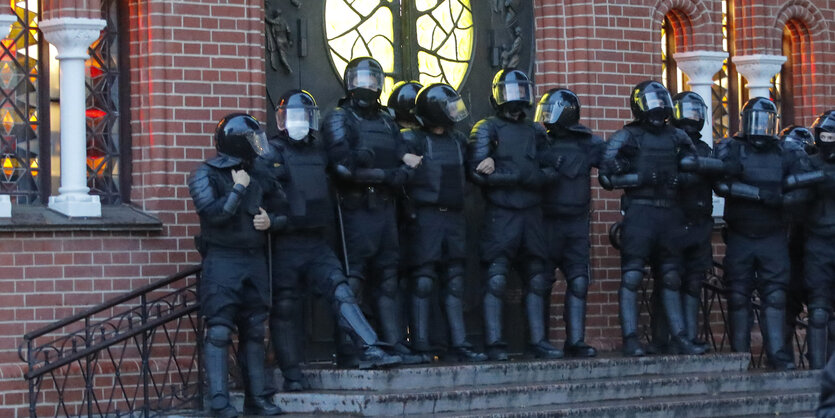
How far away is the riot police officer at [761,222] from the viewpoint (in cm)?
1292

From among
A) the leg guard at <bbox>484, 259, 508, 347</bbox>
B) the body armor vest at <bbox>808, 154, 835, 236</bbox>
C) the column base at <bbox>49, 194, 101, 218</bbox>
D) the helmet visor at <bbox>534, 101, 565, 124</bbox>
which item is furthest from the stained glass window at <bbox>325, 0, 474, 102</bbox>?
the body armor vest at <bbox>808, 154, 835, 236</bbox>

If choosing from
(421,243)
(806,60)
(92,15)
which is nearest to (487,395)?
(421,243)

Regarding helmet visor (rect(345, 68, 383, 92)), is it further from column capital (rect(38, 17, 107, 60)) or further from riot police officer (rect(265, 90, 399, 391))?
column capital (rect(38, 17, 107, 60))

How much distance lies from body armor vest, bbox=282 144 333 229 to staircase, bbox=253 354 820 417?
1034 mm

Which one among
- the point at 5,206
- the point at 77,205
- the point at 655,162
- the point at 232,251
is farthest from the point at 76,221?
the point at 655,162

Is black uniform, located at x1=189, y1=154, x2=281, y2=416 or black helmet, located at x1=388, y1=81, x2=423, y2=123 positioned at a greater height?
black helmet, located at x1=388, y1=81, x2=423, y2=123

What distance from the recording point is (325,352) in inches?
506

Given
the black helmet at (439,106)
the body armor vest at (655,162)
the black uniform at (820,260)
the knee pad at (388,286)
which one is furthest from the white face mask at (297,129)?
the black uniform at (820,260)

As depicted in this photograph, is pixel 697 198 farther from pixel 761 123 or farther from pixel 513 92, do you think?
pixel 513 92

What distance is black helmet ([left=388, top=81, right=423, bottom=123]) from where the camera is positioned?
12.3 meters

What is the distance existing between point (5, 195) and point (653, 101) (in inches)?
188

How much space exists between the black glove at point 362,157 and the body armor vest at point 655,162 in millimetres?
2215

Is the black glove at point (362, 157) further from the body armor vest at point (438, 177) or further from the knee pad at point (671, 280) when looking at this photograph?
the knee pad at point (671, 280)

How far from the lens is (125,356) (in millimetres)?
11922
